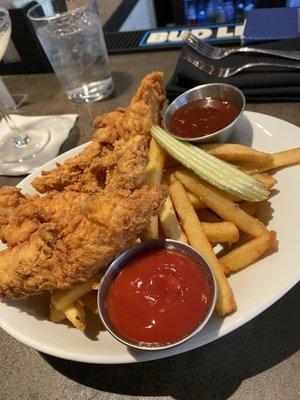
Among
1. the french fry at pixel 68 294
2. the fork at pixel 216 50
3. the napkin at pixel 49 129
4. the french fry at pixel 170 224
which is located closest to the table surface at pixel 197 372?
the french fry at pixel 68 294

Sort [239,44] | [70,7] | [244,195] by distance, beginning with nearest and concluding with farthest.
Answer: [244,195], [70,7], [239,44]

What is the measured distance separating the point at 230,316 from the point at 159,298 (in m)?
0.22

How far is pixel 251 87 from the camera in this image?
2.41 meters

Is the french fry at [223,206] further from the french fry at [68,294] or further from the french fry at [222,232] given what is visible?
the french fry at [68,294]

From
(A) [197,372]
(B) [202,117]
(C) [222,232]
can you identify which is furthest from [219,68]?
(A) [197,372]

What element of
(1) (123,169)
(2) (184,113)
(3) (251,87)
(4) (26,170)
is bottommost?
(4) (26,170)

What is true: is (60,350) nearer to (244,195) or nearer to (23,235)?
(23,235)

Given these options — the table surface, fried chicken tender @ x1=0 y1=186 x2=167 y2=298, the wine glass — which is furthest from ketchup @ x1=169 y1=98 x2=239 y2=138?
the wine glass

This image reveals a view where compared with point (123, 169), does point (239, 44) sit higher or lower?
lower

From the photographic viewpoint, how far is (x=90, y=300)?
1397 mm

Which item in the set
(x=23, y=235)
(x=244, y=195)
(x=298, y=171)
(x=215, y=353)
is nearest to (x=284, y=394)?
(x=215, y=353)

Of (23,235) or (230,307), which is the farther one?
(23,235)

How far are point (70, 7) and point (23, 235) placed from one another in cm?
193

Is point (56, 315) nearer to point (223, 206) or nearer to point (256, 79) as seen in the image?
point (223, 206)
